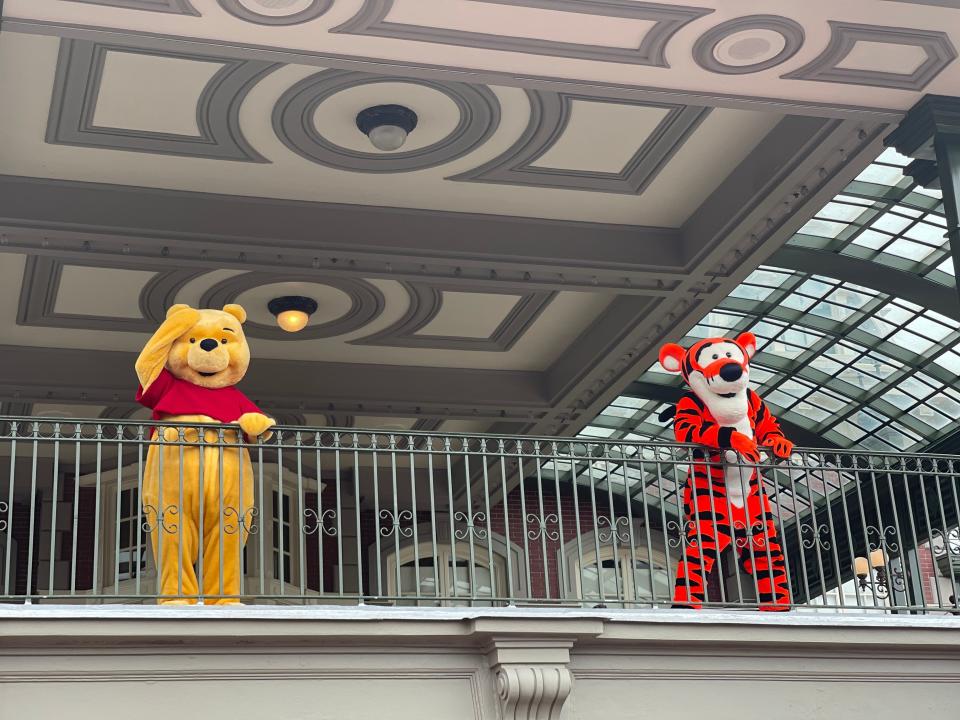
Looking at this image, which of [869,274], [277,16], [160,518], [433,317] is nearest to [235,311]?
[160,518]

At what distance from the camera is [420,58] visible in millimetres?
8719

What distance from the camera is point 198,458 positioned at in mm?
8406

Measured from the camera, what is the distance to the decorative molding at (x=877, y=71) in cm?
885

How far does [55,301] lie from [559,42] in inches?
266

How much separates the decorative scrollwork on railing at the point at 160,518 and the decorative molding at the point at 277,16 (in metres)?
3.03

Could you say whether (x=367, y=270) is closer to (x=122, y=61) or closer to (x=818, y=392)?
(x=122, y=61)

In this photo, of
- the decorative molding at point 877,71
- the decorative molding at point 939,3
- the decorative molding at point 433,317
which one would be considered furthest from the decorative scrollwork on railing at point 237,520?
the decorative molding at point 939,3

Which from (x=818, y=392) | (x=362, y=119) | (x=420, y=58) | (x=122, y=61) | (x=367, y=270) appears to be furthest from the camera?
(x=818, y=392)

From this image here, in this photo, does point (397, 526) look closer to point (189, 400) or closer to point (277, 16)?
point (189, 400)

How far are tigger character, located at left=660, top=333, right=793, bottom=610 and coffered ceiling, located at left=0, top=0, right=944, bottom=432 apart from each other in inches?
75.3

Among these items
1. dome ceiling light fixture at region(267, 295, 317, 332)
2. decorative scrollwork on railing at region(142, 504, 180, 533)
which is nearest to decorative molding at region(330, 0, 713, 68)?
decorative scrollwork on railing at region(142, 504, 180, 533)

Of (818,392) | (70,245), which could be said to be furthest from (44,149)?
(818,392)

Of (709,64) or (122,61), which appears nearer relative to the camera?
(709,64)

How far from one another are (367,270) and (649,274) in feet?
8.49
